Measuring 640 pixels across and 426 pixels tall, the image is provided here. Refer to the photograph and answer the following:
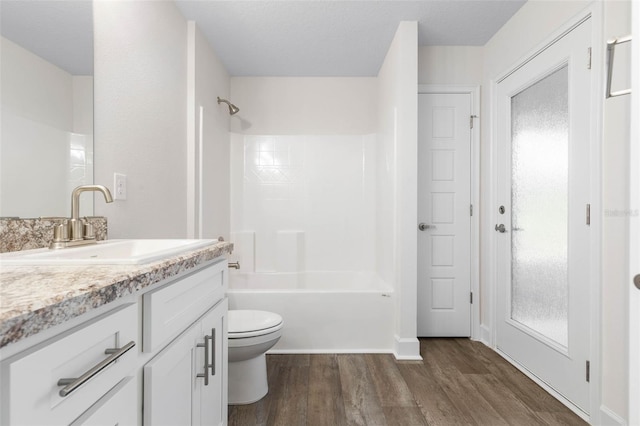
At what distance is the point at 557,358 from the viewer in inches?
75.1

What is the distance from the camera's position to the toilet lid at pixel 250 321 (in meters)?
1.85

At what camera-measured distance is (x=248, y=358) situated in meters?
1.86

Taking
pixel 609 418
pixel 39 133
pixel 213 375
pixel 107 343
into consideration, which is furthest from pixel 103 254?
pixel 609 418

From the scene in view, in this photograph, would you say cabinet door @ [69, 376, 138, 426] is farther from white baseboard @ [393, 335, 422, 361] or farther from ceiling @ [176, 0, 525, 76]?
ceiling @ [176, 0, 525, 76]

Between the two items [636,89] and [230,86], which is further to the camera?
[230,86]

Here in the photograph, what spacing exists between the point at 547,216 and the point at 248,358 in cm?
196

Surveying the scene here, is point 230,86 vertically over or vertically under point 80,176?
over

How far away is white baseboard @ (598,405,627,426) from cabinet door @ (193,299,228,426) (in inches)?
67.4

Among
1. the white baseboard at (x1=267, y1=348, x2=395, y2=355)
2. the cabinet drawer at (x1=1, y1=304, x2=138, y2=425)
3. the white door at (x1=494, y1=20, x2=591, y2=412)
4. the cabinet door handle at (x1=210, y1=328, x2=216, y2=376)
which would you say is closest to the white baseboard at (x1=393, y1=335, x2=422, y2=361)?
the white baseboard at (x1=267, y1=348, x2=395, y2=355)

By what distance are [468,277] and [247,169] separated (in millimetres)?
2299

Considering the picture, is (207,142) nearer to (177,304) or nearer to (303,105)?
(303,105)

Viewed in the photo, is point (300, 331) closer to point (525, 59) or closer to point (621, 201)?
point (621, 201)

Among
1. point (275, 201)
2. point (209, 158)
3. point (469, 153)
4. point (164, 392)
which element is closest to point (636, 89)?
point (164, 392)

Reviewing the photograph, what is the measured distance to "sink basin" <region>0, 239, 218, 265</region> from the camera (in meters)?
0.79
